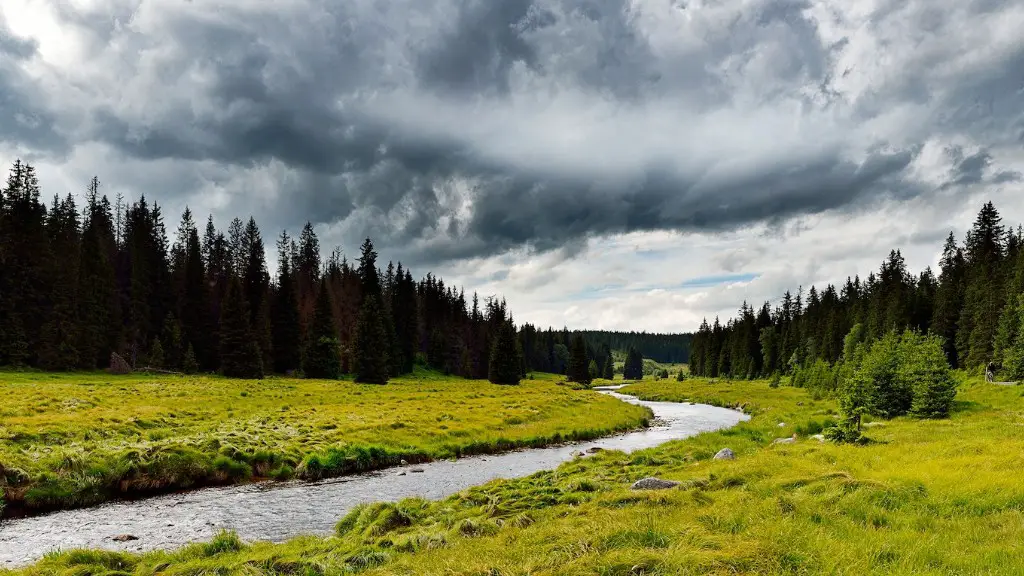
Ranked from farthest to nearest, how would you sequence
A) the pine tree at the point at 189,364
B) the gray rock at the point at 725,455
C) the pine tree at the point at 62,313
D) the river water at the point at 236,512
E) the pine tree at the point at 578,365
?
the pine tree at the point at 578,365 → the pine tree at the point at 189,364 → the pine tree at the point at 62,313 → the gray rock at the point at 725,455 → the river water at the point at 236,512

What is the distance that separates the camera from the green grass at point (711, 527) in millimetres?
7746

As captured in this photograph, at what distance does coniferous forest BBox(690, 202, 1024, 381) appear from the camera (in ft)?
207

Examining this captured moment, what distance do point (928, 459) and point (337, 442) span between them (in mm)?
25078

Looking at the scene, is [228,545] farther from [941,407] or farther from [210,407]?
[941,407]

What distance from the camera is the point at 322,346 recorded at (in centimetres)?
7338

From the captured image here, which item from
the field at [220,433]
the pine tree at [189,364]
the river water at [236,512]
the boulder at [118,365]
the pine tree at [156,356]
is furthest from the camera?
the pine tree at [189,364]

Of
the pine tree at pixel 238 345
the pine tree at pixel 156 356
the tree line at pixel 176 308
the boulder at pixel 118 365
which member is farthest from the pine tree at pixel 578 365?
the boulder at pixel 118 365

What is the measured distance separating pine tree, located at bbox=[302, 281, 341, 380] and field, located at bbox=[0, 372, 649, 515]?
2618cm

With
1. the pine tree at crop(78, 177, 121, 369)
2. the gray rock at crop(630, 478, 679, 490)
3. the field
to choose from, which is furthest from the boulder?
the gray rock at crop(630, 478, 679, 490)

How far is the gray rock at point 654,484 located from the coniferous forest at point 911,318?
27283 mm

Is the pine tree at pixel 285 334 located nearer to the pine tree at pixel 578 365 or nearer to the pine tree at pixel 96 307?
the pine tree at pixel 96 307

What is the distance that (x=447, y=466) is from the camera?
84.8ft

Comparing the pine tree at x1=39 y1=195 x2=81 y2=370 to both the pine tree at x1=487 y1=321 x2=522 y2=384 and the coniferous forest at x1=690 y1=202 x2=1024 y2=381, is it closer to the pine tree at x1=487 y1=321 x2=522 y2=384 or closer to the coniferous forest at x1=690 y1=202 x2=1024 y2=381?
the pine tree at x1=487 y1=321 x2=522 y2=384

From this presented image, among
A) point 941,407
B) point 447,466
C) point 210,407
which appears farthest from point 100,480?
point 941,407
